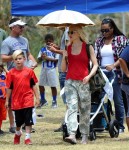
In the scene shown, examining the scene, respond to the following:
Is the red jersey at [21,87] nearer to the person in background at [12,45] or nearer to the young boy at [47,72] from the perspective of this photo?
the person in background at [12,45]

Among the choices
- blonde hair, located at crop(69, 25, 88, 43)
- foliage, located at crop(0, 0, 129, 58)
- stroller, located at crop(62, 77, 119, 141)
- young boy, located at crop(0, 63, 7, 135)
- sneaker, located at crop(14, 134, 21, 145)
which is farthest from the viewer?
foliage, located at crop(0, 0, 129, 58)

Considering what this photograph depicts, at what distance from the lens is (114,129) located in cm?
1060

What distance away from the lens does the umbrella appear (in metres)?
9.97

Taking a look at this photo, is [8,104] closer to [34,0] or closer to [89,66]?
[89,66]

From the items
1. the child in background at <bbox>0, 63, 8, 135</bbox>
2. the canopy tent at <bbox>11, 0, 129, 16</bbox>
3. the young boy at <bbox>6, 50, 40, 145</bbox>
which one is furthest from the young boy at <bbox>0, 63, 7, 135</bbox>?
the canopy tent at <bbox>11, 0, 129, 16</bbox>

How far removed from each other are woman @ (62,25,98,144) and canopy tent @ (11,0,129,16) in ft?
7.97

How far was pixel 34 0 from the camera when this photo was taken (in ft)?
40.6

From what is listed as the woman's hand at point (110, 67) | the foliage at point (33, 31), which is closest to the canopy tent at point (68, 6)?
the woman's hand at point (110, 67)

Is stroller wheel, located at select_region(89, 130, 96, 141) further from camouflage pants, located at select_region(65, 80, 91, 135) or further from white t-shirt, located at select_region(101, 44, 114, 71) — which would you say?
white t-shirt, located at select_region(101, 44, 114, 71)

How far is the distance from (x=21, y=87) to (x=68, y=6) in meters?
2.88

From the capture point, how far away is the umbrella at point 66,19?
9969 millimetres

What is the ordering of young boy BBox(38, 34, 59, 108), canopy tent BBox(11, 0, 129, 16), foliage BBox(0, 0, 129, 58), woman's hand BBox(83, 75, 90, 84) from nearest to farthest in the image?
woman's hand BBox(83, 75, 90, 84) → canopy tent BBox(11, 0, 129, 16) → young boy BBox(38, 34, 59, 108) → foliage BBox(0, 0, 129, 58)

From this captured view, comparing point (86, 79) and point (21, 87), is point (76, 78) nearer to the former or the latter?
point (86, 79)

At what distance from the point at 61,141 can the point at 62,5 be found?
10.1 ft
